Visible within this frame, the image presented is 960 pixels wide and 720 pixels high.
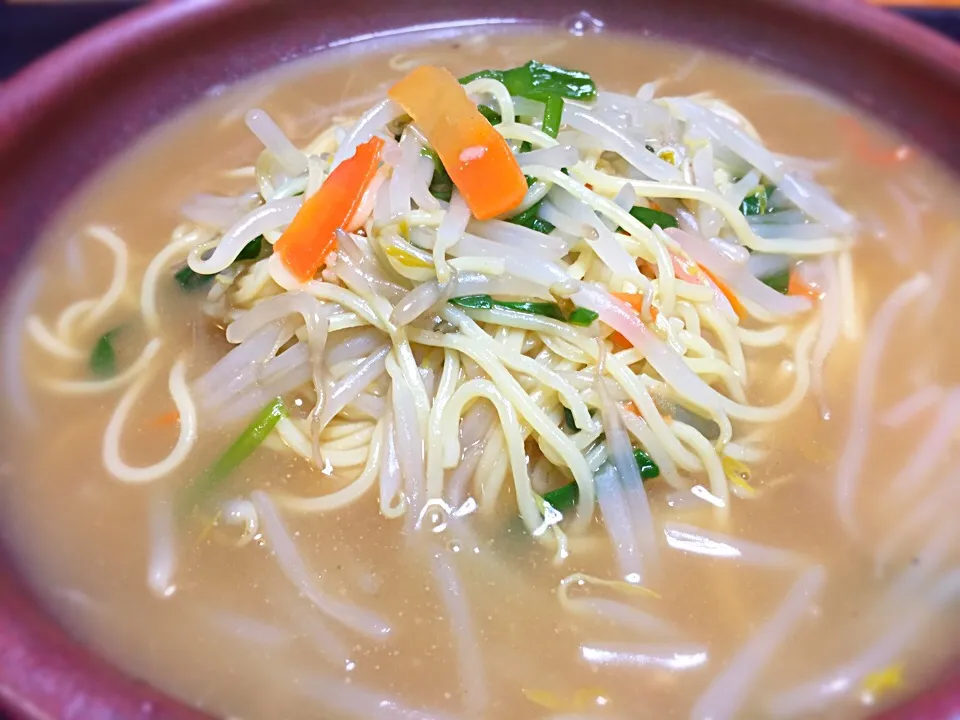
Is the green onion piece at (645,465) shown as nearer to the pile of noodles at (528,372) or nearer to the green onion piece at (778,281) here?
the pile of noodles at (528,372)

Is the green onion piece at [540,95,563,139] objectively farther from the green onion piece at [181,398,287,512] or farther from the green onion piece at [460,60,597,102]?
the green onion piece at [181,398,287,512]

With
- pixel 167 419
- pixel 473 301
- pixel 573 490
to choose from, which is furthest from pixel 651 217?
pixel 167 419

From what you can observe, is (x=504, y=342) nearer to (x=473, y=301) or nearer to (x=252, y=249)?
(x=473, y=301)

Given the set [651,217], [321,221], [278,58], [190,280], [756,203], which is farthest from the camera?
[278,58]

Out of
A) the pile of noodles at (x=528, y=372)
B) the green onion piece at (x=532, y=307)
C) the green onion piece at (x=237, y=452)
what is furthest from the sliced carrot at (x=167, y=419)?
the green onion piece at (x=532, y=307)

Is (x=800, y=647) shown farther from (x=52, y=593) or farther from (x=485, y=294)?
(x=52, y=593)


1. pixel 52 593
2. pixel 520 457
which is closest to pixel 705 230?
pixel 520 457
